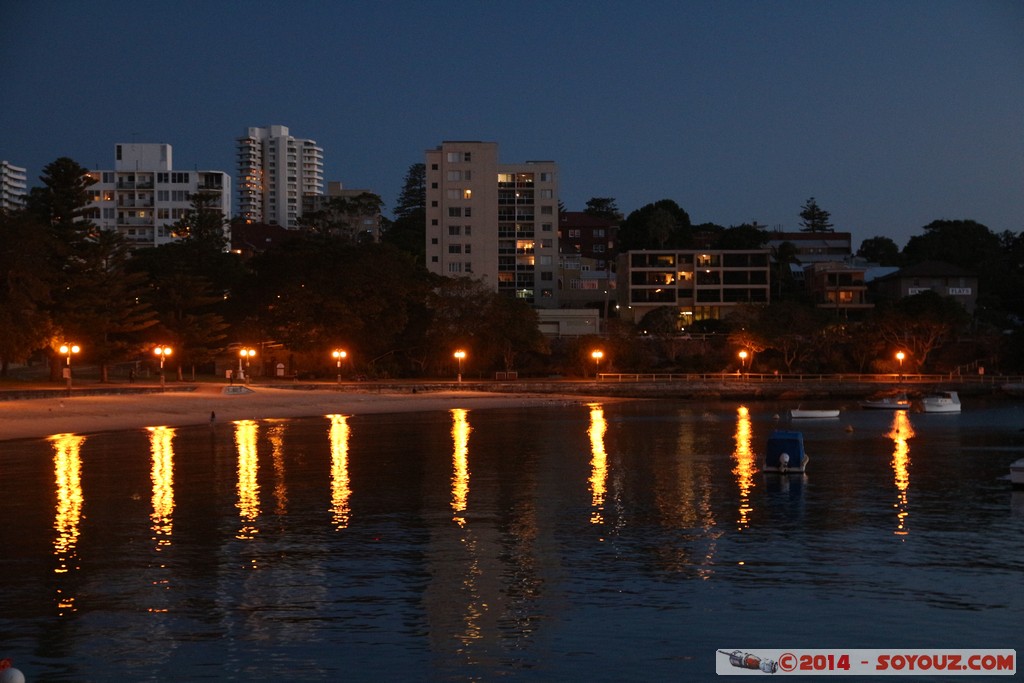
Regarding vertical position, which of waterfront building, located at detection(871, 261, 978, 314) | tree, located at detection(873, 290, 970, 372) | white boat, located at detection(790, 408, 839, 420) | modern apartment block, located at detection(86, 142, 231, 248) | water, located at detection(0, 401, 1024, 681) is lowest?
water, located at detection(0, 401, 1024, 681)

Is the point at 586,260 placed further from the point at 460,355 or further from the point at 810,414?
the point at 810,414

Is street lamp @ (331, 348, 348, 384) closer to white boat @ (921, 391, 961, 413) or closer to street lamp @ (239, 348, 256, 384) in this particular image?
street lamp @ (239, 348, 256, 384)

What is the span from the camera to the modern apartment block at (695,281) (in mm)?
129750

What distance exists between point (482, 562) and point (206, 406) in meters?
47.2

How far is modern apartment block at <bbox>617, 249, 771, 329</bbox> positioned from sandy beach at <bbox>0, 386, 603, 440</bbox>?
4695 cm

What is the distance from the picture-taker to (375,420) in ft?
220

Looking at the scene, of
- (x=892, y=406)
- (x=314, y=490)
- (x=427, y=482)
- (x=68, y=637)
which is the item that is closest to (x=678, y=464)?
(x=427, y=482)

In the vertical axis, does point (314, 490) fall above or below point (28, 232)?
below

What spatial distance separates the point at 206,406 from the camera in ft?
219

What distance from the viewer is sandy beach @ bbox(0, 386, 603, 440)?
5581 centimetres

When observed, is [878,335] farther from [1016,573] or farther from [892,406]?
[1016,573]

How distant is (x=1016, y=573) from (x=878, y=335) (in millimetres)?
86411

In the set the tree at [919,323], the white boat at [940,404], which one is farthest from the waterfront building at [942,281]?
the white boat at [940,404]

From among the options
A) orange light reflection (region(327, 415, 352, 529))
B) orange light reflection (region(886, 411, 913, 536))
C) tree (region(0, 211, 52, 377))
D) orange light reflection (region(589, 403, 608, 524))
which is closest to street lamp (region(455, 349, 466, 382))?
orange light reflection (region(589, 403, 608, 524))
